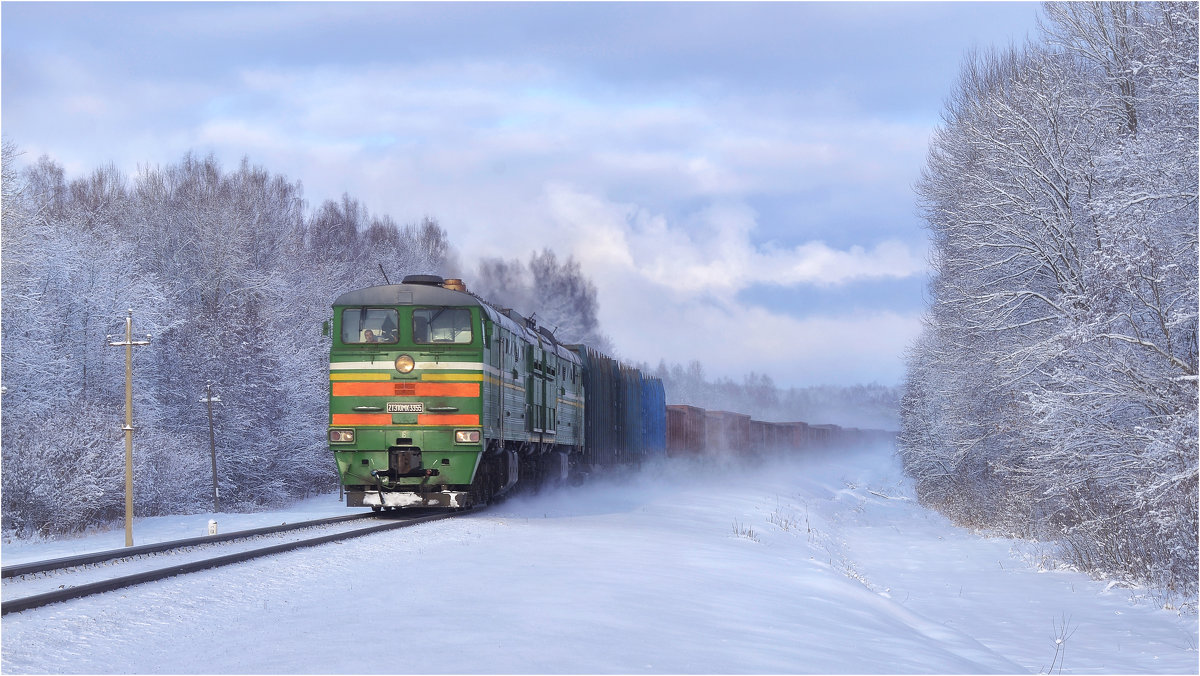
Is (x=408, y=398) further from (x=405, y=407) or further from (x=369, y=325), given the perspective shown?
(x=369, y=325)

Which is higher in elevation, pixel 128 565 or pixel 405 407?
pixel 405 407

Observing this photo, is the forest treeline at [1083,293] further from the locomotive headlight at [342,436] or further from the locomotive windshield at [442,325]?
the locomotive headlight at [342,436]

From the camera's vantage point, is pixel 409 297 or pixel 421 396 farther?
pixel 409 297

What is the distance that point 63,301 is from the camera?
38094 mm

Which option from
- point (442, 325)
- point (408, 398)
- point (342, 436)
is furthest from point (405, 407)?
point (442, 325)

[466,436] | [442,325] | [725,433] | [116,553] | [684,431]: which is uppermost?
[442,325]

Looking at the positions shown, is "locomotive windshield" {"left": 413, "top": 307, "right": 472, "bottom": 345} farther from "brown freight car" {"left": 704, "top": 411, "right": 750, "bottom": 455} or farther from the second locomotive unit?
"brown freight car" {"left": 704, "top": 411, "right": 750, "bottom": 455}

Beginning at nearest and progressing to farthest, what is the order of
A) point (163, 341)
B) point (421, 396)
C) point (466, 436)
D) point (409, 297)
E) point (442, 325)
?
1. point (466, 436)
2. point (421, 396)
3. point (442, 325)
4. point (409, 297)
5. point (163, 341)

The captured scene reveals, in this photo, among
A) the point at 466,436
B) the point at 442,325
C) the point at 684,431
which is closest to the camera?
the point at 466,436

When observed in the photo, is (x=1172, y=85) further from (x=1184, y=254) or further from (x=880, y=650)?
(x=880, y=650)

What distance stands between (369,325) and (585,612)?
10791 mm

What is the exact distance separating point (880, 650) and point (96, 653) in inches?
241

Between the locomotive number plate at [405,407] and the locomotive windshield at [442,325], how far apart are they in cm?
111

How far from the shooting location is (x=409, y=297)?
18.6 meters
